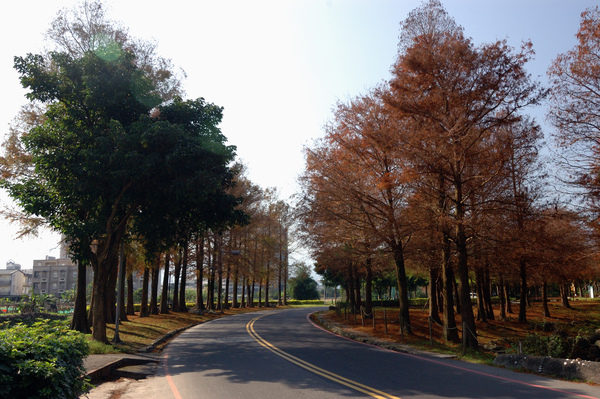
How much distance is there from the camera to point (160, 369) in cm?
1286

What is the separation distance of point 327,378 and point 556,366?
18.7 feet

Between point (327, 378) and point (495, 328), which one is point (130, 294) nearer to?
point (495, 328)

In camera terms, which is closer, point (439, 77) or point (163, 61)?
point (439, 77)

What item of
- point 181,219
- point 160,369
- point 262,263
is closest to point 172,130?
point 181,219

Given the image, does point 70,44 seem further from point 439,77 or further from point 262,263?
point 262,263

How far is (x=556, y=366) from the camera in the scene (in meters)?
11.0

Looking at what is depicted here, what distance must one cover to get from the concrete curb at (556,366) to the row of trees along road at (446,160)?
366 centimetres

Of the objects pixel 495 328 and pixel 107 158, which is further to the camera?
pixel 495 328

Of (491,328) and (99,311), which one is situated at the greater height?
(99,311)

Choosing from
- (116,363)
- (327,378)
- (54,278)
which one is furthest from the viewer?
(54,278)

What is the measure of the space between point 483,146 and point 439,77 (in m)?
3.34

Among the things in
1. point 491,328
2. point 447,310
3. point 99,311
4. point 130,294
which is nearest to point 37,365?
point 99,311

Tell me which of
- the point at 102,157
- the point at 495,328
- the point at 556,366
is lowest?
the point at 495,328

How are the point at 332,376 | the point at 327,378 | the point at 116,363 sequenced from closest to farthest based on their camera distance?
the point at 327,378 < the point at 332,376 < the point at 116,363
